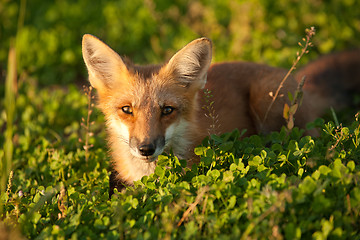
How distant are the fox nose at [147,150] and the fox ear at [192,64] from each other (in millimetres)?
888

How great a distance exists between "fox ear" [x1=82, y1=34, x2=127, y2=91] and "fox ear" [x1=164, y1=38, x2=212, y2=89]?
47 centimetres

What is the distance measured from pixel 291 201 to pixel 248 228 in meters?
0.33

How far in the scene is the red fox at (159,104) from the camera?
→ 328cm

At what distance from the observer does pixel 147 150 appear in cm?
302

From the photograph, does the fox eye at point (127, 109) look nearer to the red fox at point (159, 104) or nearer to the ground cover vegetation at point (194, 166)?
the red fox at point (159, 104)

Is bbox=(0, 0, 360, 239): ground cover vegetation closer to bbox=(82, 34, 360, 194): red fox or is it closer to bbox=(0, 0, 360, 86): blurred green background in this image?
bbox=(0, 0, 360, 86): blurred green background

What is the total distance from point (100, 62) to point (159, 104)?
30.4 inches

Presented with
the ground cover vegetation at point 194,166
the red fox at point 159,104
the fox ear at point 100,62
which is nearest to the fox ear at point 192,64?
the red fox at point 159,104

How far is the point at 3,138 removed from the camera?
4.67 metres

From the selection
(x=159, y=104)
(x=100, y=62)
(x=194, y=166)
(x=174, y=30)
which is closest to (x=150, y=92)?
(x=159, y=104)

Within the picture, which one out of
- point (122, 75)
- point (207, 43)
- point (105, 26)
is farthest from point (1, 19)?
point (207, 43)

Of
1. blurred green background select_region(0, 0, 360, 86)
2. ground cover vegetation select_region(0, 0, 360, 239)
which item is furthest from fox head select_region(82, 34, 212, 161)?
blurred green background select_region(0, 0, 360, 86)

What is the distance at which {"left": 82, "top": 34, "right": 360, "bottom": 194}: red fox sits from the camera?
3283 mm

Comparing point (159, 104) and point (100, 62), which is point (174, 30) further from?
point (159, 104)
